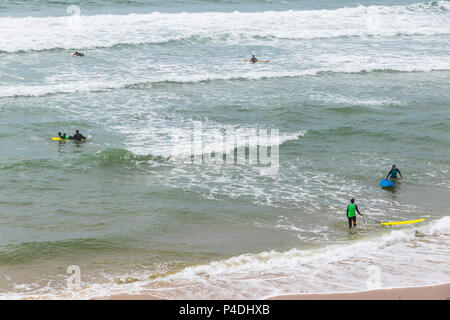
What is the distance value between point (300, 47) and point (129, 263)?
32.5 meters

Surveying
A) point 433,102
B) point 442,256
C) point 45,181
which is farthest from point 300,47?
point 442,256

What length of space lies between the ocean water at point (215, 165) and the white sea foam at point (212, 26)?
385 mm

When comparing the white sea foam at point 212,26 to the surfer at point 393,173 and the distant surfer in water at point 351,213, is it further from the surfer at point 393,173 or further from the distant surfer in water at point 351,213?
the distant surfer in water at point 351,213

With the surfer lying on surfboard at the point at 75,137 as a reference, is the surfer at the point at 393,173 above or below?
below

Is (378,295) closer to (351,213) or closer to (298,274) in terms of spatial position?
(298,274)

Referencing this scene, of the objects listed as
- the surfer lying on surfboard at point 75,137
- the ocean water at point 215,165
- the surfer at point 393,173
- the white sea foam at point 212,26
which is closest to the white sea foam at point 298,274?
the ocean water at point 215,165

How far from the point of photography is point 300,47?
143 feet

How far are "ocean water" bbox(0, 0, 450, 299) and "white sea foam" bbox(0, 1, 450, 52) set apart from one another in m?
0.38

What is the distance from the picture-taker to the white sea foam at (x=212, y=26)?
42.8 m

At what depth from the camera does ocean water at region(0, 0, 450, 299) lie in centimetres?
1391

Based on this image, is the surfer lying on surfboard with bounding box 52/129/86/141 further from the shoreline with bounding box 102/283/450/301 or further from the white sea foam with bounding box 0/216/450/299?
the shoreline with bounding box 102/283/450/301

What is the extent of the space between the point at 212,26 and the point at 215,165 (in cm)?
2985

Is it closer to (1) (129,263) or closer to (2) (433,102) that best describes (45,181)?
(1) (129,263)

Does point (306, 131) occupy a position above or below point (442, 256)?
above
